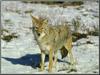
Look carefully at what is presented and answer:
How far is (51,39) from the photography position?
970cm

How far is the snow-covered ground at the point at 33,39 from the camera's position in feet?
34.0

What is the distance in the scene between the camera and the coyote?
9.10m

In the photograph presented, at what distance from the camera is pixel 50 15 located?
17188 mm

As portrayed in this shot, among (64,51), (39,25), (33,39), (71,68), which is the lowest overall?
(71,68)

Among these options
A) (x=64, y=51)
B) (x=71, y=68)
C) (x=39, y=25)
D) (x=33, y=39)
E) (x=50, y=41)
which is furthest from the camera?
(x=33, y=39)

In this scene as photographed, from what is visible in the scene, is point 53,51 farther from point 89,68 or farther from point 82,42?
point 82,42

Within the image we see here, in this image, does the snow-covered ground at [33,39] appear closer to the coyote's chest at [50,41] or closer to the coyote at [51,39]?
the coyote at [51,39]

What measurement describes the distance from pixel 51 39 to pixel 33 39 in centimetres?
400

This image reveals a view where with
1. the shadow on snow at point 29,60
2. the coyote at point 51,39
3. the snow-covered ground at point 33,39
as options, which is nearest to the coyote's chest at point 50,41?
the coyote at point 51,39

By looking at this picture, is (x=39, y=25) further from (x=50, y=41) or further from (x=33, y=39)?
(x=33, y=39)

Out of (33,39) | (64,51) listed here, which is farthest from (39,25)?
(33,39)

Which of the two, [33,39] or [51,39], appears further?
[33,39]

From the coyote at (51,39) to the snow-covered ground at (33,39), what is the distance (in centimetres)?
31

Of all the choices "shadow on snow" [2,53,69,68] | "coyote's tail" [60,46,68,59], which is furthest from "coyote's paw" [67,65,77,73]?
"shadow on snow" [2,53,69,68]
